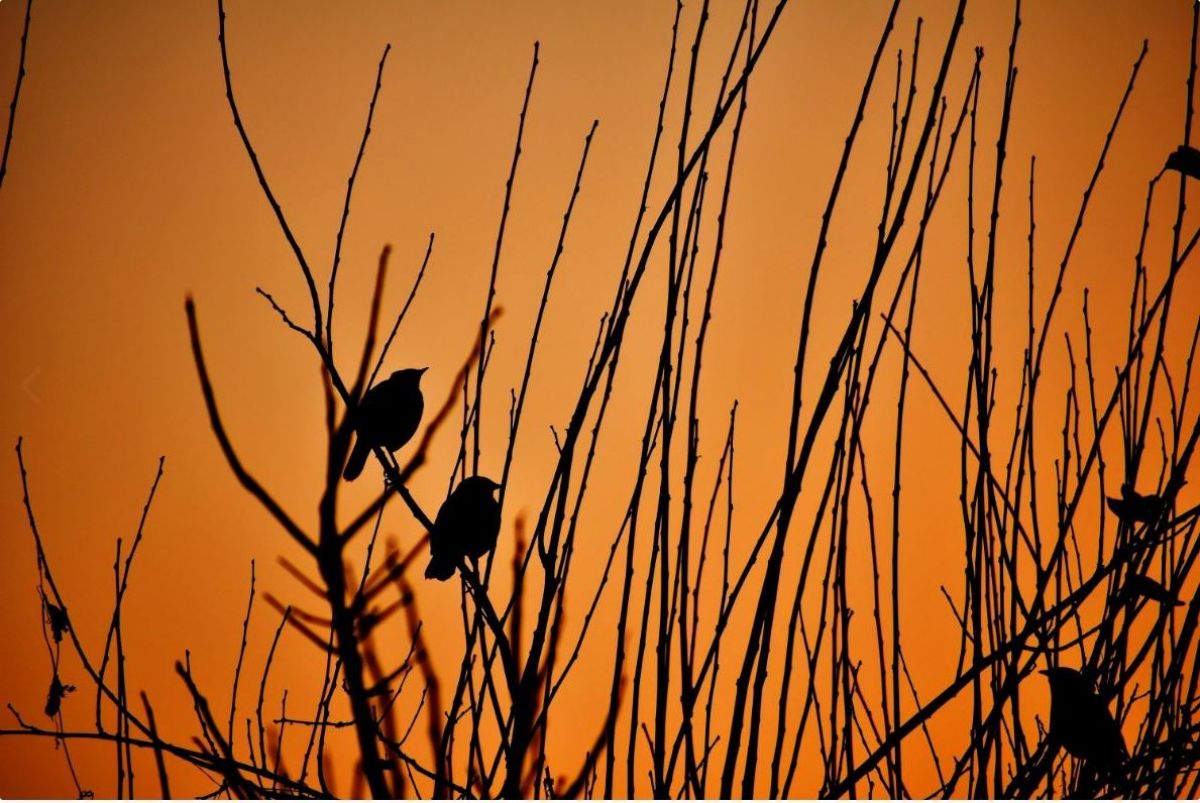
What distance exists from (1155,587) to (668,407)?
57 cm

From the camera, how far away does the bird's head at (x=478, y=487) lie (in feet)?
2.62

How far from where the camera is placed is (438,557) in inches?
30.4

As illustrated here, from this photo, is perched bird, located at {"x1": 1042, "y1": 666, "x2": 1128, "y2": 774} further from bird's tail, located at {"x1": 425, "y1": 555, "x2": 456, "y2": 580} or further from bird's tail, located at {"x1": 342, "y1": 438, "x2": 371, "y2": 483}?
bird's tail, located at {"x1": 342, "y1": 438, "x2": 371, "y2": 483}

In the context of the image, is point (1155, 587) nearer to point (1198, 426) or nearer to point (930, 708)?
point (1198, 426)

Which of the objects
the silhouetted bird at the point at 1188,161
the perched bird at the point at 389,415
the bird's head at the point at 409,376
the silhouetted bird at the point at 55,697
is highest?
the silhouetted bird at the point at 1188,161

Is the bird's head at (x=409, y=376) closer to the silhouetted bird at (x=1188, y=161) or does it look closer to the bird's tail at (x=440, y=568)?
the bird's tail at (x=440, y=568)

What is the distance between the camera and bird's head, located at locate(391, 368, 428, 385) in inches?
31.9

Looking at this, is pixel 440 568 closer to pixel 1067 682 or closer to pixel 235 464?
pixel 235 464

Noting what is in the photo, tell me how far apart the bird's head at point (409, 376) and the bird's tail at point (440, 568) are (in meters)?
0.16

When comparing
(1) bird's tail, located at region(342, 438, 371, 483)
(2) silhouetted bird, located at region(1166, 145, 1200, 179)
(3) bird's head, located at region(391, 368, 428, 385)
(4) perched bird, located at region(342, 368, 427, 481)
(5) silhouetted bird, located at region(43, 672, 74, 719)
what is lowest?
(5) silhouetted bird, located at region(43, 672, 74, 719)

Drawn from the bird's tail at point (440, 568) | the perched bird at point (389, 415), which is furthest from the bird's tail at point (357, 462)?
the bird's tail at point (440, 568)

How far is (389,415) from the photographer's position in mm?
786

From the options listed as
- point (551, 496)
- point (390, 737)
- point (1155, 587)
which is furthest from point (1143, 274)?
point (390, 737)

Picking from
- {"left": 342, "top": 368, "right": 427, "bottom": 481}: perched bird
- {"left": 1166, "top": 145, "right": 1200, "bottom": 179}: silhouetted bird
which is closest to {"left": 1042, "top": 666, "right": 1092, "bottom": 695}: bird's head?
{"left": 1166, "top": 145, "right": 1200, "bottom": 179}: silhouetted bird
